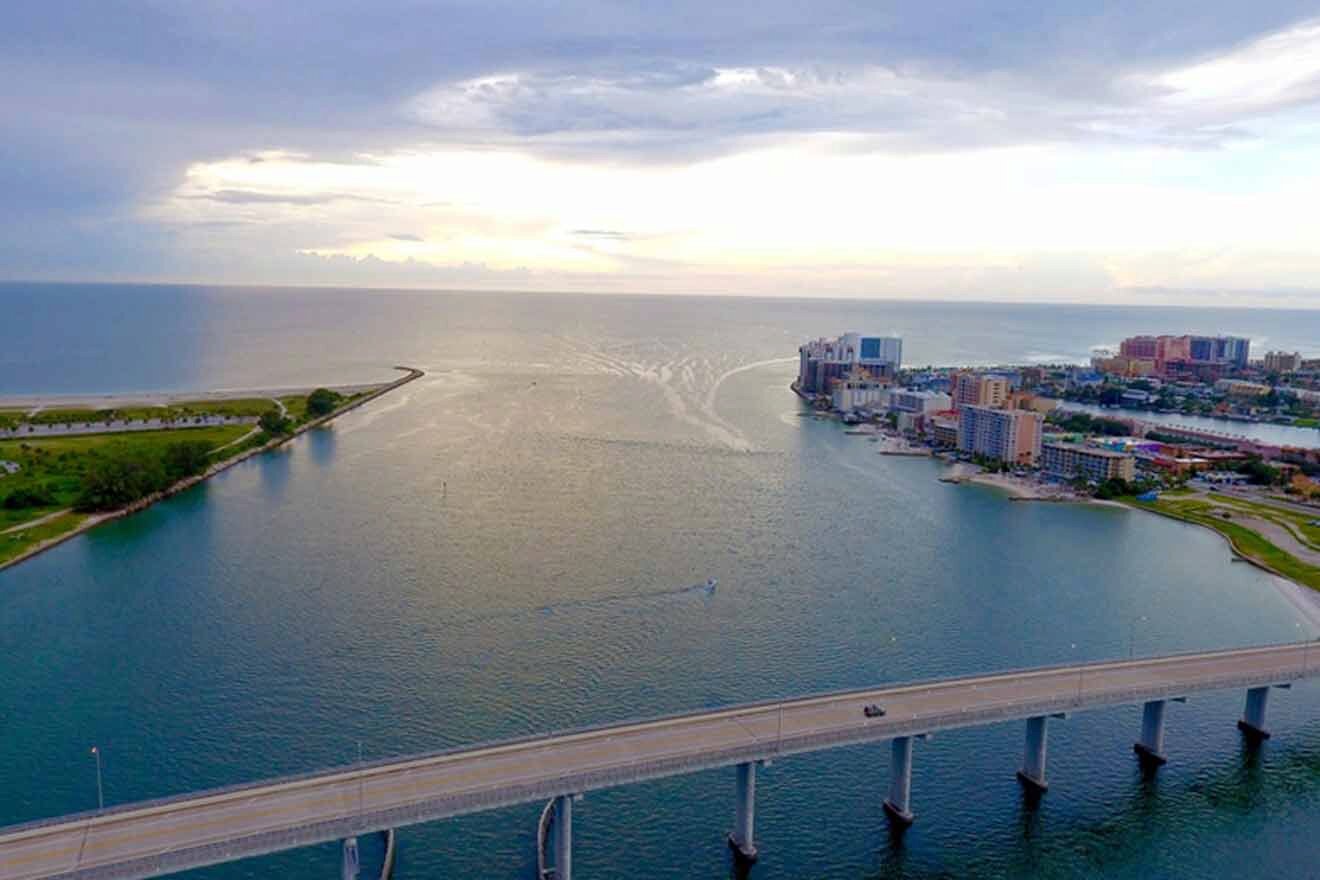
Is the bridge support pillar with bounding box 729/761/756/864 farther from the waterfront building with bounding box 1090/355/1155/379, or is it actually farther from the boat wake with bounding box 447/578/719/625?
the waterfront building with bounding box 1090/355/1155/379

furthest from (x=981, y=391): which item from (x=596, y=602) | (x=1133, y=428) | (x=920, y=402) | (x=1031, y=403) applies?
(x=596, y=602)

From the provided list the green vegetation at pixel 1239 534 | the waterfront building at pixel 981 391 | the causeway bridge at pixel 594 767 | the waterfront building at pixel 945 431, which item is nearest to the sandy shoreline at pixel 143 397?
the waterfront building at pixel 945 431

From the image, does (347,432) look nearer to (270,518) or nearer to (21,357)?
(270,518)

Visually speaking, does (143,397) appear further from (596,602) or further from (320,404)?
(596,602)

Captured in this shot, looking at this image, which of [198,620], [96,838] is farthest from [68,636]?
[96,838]

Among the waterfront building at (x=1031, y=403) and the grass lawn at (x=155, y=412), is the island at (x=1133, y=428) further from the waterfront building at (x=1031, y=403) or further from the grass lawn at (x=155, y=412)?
the grass lawn at (x=155, y=412)

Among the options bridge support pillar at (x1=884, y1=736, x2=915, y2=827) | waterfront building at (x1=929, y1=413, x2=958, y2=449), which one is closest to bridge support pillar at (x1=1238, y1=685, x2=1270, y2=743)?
bridge support pillar at (x1=884, y1=736, x2=915, y2=827)

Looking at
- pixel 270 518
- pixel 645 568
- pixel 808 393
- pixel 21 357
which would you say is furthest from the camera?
pixel 21 357
